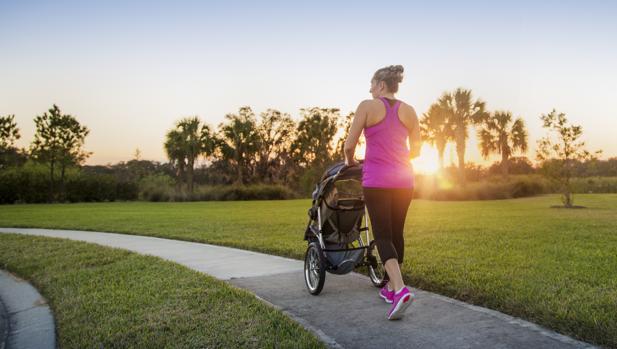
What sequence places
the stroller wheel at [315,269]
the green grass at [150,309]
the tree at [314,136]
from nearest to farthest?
the green grass at [150,309], the stroller wheel at [315,269], the tree at [314,136]

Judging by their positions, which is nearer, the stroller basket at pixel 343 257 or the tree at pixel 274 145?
the stroller basket at pixel 343 257

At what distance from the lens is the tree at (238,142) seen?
6022 cm

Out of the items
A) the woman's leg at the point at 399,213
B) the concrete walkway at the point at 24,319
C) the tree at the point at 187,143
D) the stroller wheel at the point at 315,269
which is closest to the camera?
the concrete walkway at the point at 24,319

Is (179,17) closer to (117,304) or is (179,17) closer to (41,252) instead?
(41,252)

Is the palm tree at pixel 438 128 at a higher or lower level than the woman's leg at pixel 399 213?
higher

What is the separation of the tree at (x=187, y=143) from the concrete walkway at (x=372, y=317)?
4659 centimetres

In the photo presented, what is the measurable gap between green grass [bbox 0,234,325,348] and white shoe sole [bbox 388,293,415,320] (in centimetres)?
80

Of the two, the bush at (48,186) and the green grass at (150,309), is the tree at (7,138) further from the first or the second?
the green grass at (150,309)

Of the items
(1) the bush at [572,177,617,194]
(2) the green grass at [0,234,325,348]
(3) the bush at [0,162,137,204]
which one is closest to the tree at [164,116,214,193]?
(3) the bush at [0,162,137,204]

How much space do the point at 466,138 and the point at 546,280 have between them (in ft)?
132

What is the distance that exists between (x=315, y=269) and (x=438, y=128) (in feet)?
136

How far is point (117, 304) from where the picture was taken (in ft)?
15.9

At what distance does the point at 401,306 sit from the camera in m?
3.96

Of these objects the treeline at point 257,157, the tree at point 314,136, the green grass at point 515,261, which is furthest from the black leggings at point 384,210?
the tree at point 314,136
